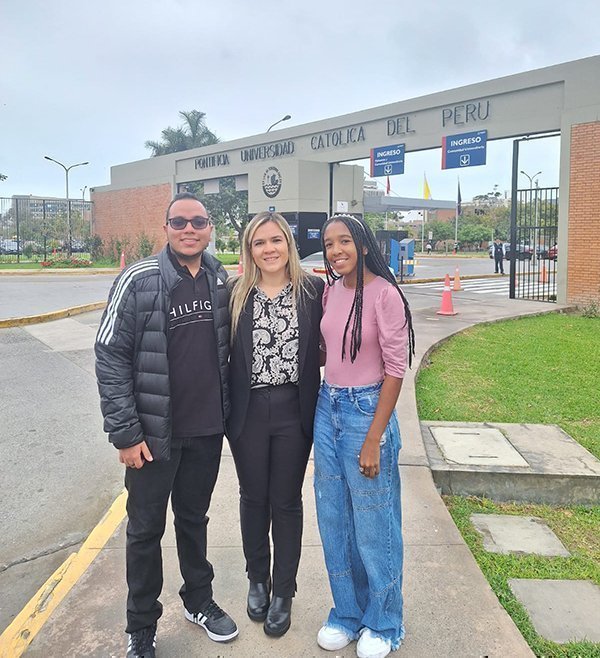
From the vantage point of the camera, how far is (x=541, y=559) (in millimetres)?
3424

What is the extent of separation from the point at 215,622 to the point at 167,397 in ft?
3.30

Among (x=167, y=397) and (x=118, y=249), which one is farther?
Result: (x=118, y=249)

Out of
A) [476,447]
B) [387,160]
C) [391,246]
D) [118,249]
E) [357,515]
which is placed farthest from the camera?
[118,249]

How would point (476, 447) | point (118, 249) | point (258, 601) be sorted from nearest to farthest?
point (258, 601), point (476, 447), point (118, 249)

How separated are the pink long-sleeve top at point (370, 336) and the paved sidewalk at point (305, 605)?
112 cm

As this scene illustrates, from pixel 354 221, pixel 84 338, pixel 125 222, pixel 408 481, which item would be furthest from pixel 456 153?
pixel 125 222

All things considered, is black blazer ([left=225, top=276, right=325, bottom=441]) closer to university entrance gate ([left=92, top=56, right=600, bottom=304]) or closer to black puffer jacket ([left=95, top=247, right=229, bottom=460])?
black puffer jacket ([left=95, top=247, right=229, bottom=460])

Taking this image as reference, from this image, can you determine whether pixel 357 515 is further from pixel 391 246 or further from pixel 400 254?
pixel 400 254

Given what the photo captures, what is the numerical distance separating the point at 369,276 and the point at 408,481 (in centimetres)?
214

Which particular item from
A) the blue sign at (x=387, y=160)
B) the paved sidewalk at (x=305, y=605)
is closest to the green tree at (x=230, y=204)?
the blue sign at (x=387, y=160)

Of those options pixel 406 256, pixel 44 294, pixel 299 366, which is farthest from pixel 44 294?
pixel 299 366

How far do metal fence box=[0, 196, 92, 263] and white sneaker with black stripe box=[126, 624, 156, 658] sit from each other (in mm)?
32737

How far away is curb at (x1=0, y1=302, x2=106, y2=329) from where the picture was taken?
38.0 ft

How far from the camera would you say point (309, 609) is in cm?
279
